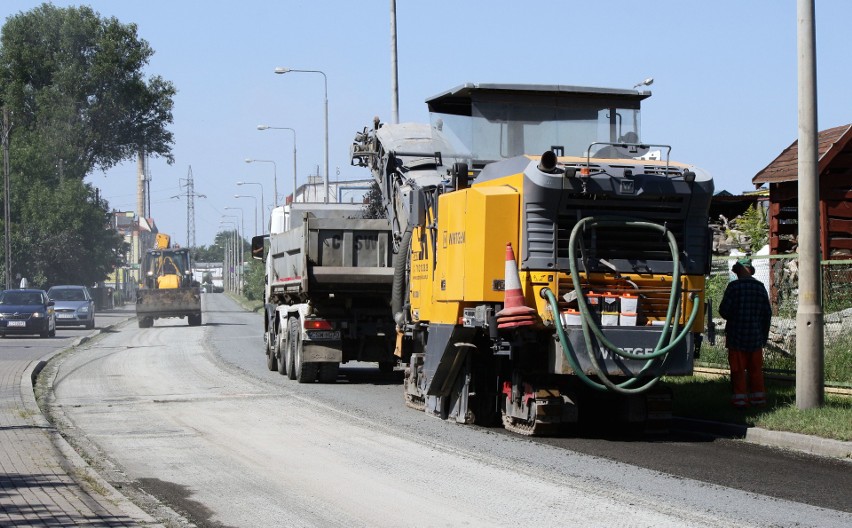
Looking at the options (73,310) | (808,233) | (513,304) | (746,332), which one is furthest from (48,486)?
(73,310)

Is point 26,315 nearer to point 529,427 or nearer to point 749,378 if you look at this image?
point 529,427

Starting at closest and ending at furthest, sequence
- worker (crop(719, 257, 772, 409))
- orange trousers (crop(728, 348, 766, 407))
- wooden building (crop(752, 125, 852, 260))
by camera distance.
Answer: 1. orange trousers (crop(728, 348, 766, 407))
2. worker (crop(719, 257, 772, 409))
3. wooden building (crop(752, 125, 852, 260))

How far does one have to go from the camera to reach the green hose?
12602 mm

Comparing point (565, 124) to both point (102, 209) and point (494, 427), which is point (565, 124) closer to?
point (494, 427)

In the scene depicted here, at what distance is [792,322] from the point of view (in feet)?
58.9

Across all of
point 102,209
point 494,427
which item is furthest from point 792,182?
point 102,209

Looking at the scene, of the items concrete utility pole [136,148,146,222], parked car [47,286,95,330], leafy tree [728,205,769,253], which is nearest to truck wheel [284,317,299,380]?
leafy tree [728,205,769,253]

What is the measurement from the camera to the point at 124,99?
74.3 meters

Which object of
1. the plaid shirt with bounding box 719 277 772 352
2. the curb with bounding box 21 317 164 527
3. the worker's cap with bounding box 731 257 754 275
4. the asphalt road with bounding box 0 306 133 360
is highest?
the worker's cap with bounding box 731 257 754 275

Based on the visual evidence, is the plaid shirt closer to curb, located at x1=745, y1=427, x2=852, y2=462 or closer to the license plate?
curb, located at x1=745, y1=427, x2=852, y2=462

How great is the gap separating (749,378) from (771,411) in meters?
0.94

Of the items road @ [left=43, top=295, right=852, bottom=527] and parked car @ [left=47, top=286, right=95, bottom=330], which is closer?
road @ [left=43, top=295, right=852, bottom=527]

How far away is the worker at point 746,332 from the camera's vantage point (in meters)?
14.7

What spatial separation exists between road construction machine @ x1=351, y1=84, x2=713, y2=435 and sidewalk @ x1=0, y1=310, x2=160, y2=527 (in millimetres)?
4539
